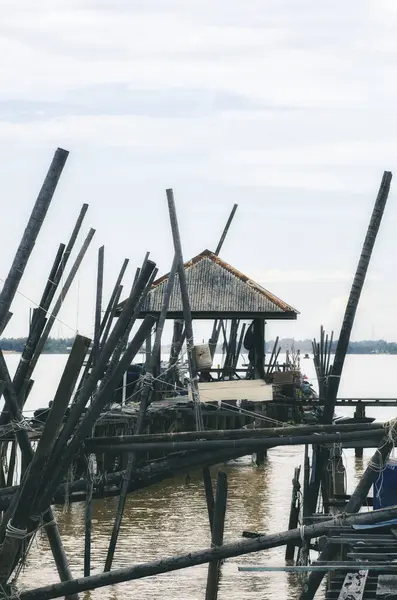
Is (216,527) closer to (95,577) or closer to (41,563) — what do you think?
(95,577)

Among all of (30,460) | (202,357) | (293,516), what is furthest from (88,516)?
(202,357)

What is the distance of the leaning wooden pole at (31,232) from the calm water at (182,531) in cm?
611

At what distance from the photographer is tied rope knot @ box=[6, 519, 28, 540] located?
39.0 feet

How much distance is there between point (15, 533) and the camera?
11898 millimetres

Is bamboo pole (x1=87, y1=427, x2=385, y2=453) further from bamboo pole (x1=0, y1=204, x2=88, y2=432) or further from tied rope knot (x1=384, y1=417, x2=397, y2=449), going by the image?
bamboo pole (x1=0, y1=204, x2=88, y2=432)

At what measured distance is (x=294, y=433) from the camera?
45.4ft

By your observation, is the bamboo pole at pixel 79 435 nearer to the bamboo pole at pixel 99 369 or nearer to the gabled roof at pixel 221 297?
the bamboo pole at pixel 99 369

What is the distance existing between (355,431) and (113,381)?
301 centimetres

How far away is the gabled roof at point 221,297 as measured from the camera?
3422 cm

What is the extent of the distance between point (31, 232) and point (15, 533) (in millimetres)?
3724

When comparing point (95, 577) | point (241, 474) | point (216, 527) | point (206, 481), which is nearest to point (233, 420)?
point (241, 474)

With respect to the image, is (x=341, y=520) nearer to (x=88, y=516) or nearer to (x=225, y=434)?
(x=225, y=434)

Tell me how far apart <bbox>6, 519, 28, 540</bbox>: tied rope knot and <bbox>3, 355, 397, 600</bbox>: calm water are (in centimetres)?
593

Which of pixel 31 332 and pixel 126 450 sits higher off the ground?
pixel 31 332
